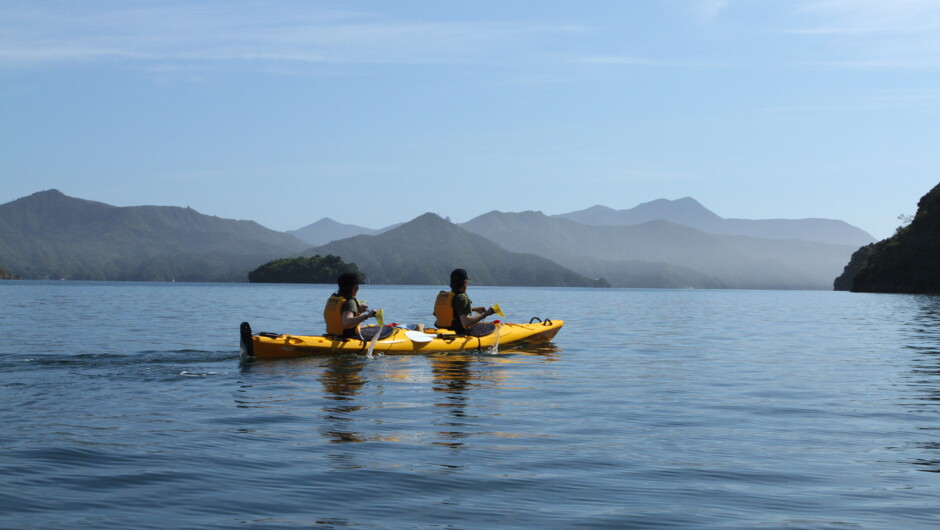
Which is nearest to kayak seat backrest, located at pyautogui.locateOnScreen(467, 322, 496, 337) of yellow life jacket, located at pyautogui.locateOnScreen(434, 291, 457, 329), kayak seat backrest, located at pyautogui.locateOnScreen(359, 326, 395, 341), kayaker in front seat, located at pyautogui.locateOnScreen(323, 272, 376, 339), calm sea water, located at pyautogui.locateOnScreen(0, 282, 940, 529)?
yellow life jacket, located at pyautogui.locateOnScreen(434, 291, 457, 329)

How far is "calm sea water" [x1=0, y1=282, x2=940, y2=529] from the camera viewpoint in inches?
306

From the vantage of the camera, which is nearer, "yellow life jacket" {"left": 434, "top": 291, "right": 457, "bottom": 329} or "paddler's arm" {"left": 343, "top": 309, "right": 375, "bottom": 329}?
"paddler's arm" {"left": 343, "top": 309, "right": 375, "bottom": 329}

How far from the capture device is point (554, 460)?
32.5ft

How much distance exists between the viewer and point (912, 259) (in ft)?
396

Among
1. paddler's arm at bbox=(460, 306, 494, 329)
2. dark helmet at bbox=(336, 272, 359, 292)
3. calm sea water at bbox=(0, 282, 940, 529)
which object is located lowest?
calm sea water at bbox=(0, 282, 940, 529)

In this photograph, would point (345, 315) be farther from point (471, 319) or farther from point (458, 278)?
point (471, 319)

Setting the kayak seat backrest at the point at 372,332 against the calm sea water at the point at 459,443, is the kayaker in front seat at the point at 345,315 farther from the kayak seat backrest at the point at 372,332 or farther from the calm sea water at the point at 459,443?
the calm sea water at the point at 459,443

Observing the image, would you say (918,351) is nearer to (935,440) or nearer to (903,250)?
(935,440)

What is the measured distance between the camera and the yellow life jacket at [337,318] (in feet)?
67.8

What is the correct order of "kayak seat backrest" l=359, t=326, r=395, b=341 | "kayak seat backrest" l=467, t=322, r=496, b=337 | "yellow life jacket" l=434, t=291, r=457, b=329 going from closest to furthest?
"kayak seat backrest" l=359, t=326, r=395, b=341
"yellow life jacket" l=434, t=291, r=457, b=329
"kayak seat backrest" l=467, t=322, r=496, b=337

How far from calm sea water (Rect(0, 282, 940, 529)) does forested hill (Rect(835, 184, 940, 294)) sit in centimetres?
10923

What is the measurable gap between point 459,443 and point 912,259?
126 meters

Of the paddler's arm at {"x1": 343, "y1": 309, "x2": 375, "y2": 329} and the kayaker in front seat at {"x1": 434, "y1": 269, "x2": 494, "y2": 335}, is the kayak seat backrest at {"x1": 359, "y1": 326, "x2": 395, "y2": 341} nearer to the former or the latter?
the paddler's arm at {"x1": 343, "y1": 309, "x2": 375, "y2": 329}

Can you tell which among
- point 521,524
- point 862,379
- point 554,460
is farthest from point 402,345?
point 521,524
